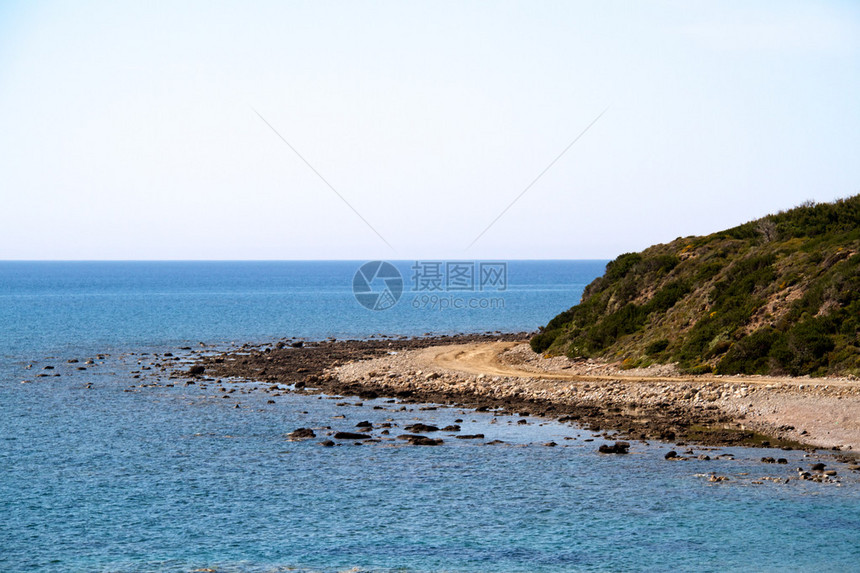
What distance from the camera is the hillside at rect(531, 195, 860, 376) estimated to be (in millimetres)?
46781

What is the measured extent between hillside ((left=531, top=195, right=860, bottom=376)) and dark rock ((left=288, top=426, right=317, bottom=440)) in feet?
79.6

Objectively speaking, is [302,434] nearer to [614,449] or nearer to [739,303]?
[614,449]

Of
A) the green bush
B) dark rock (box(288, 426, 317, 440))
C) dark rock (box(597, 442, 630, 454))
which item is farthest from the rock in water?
the green bush

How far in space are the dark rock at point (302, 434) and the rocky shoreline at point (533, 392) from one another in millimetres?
10643

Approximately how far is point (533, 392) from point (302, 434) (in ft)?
51.6

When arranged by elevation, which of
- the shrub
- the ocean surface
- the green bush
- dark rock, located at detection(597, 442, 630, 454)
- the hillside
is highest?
the hillside

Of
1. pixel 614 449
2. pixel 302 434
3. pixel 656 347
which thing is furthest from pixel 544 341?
pixel 614 449

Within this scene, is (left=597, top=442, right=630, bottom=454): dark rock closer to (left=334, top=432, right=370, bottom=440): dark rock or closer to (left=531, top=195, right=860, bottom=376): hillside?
(left=334, top=432, right=370, bottom=440): dark rock

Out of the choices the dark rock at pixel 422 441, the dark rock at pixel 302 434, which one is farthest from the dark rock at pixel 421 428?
the dark rock at pixel 302 434

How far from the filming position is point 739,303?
54.3m

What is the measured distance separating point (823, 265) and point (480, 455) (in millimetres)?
30803

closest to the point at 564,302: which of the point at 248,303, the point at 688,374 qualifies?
the point at 248,303

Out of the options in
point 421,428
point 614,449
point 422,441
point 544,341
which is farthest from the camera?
point 544,341

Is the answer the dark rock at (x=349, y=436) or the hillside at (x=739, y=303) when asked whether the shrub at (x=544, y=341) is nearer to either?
the hillside at (x=739, y=303)
